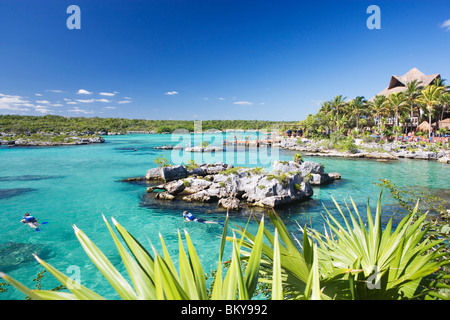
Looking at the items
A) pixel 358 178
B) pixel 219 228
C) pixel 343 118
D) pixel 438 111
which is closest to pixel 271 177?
pixel 219 228

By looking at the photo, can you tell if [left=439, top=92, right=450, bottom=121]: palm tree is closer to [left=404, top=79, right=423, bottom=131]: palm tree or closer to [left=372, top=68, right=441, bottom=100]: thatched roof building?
[left=404, top=79, right=423, bottom=131]: palm tree

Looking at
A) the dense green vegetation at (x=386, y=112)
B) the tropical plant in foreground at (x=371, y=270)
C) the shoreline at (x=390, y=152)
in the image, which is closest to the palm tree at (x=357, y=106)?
the dense green vegetation at (x=386, y=112)

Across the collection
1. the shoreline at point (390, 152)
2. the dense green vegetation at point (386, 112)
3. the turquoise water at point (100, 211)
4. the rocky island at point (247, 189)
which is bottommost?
the turquoise water at point (100, 211)

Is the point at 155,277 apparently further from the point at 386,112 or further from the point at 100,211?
the point at 386,112

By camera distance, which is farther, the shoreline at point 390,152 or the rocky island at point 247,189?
the shoreline at point 390,152

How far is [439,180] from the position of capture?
21.2 meters

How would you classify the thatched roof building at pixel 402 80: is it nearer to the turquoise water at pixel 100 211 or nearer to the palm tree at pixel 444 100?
the palm tree at pixel 444 100

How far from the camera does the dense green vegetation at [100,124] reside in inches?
3219

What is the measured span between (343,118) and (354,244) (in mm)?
56314

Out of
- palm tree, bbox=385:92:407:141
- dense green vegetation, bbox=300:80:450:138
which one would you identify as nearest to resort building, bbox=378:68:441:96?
dense green vegetation, bbox=300:80:450:138

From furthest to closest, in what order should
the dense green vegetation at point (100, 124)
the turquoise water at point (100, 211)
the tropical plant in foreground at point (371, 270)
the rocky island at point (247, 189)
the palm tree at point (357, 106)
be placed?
1. the dense green vegetation at point (100, 124)
2. the palm tree at point (357, 106)
3. the rocky island at point (247, 189)
4. the turquoise water at point (100, 211)
5. the tropical plant in foreground at point (371, 270)

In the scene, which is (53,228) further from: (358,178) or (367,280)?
(358,178)

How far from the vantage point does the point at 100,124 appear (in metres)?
109
